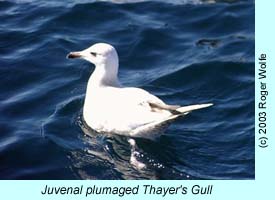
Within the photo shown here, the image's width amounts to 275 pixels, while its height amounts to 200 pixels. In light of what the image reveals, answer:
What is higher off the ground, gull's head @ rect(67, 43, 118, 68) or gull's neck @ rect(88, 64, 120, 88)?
gull's head @ rect(67, 43, 118, 68)

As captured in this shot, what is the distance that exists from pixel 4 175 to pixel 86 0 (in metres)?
5.60

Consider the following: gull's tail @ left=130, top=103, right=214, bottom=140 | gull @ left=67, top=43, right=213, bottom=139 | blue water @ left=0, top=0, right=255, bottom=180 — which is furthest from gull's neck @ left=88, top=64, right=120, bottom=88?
gull's tail @ left=130, top=103, right=214, bottom=140

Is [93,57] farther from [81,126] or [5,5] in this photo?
[5,5]

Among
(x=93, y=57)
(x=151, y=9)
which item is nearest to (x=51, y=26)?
(x=151, y=9)

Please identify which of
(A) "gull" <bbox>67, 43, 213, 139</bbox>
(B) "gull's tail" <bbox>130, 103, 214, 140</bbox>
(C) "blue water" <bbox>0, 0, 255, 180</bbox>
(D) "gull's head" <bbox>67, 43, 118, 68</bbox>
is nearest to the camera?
(B) "gull's tail" <bbox>130, 103, 214, 140</bbox>

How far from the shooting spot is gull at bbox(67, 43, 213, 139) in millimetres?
9383

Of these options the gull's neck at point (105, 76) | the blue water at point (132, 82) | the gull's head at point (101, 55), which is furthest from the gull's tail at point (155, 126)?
the gull's head at point (101, 55)

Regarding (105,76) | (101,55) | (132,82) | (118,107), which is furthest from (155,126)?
(132,82)

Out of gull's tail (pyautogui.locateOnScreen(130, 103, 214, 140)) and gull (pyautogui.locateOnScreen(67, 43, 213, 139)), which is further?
gull (pyautogui.locateOnScreen(67, 43, 213, 139))

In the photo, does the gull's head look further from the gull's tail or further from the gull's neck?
the gull's tail

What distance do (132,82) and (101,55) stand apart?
125cm

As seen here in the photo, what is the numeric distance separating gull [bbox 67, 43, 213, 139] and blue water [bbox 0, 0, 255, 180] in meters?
0.23

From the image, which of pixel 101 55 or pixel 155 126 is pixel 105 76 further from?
pixel 155 126

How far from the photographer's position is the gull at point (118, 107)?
30.8ft
